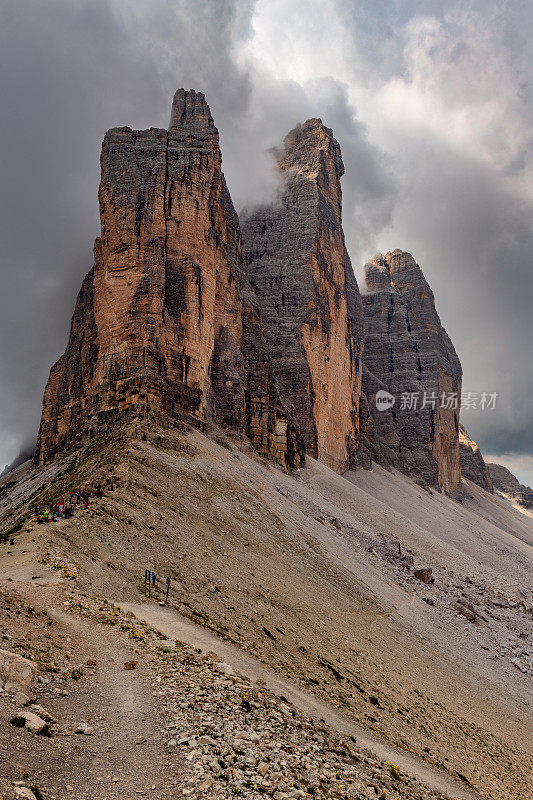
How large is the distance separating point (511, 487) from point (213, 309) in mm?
169912

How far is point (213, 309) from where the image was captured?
50500 millimetres

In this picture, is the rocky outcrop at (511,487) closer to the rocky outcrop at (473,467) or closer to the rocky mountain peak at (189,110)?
the rocky outcrop at (473,467)

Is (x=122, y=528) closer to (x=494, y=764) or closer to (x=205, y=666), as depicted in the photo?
(x=205, y=666)

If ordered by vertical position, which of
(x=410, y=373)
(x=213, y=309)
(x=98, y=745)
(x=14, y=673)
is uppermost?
(x=410, y=373)

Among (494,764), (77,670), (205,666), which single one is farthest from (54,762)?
(494,764)

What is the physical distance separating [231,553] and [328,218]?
69415 millimetres

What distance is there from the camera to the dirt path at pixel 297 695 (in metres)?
13.5

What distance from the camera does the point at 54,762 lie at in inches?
306

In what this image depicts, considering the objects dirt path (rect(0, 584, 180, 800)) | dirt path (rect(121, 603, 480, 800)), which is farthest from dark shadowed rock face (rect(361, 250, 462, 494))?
dirt path (rect(0, 584, 180, 800))

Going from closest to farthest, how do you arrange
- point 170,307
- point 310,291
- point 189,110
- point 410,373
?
point 170,307, point 189,110, point 310,291, point 410,373

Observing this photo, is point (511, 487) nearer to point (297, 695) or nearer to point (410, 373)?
point (410, 373)

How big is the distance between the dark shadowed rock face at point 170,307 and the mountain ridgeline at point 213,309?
0.12 meters

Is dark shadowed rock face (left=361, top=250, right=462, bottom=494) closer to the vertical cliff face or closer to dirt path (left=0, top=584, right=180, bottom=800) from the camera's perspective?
the vertical cliff face

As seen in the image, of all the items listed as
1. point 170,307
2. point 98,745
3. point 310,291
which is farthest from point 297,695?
point 310,291
